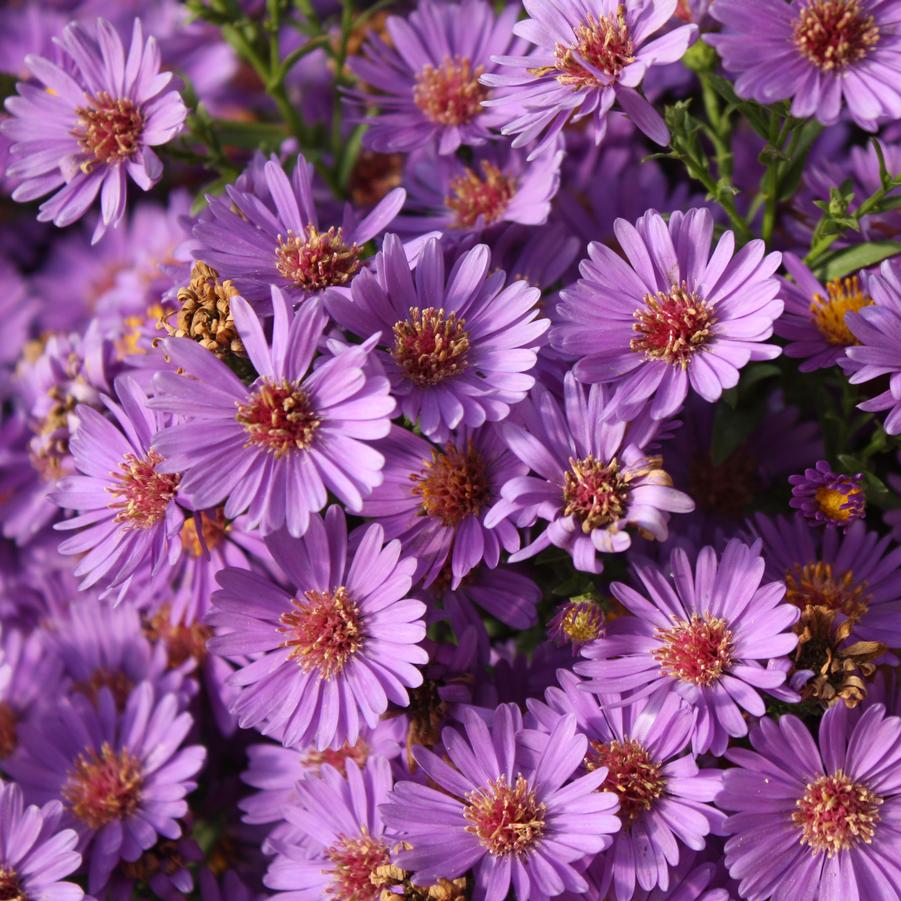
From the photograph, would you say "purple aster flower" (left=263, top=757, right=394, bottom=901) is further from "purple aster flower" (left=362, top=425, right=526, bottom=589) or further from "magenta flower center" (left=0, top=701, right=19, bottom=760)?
"magenta flower center" (left=0, top=701, right=19, bottom=760)

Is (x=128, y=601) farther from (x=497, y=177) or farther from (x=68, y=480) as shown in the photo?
(x=497, y=177)

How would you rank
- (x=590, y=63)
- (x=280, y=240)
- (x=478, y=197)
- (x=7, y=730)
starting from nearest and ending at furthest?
1. (x=590, y=63)
2. (x=280, y=240)
3. (x=478, y=197)
4. (x=7, y=730)

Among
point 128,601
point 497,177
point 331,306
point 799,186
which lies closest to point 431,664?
point 331,306

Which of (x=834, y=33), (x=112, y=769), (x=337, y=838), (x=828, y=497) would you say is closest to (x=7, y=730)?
(x=112, y=769)

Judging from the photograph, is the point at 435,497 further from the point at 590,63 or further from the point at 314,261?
the point at 590,63

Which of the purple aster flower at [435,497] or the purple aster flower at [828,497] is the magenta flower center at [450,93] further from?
the purple aster flower at [828,497]
